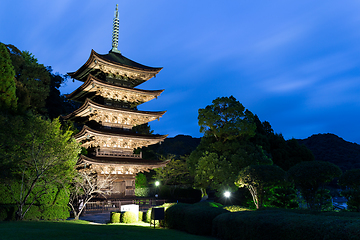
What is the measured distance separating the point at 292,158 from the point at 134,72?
3110 centimetres

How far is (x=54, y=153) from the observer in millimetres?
18141

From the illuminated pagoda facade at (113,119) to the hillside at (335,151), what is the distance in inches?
1945

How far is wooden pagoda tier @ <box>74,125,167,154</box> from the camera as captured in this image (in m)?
26.0

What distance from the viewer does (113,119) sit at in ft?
94.3

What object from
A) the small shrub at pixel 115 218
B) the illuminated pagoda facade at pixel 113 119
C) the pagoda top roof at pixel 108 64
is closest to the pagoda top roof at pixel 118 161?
the illuminated pagoda facade at pixel 113 119

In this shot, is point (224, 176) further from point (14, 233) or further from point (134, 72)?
point (14, 233)

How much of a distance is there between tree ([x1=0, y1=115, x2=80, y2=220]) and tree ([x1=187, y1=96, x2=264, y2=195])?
15.6 meters

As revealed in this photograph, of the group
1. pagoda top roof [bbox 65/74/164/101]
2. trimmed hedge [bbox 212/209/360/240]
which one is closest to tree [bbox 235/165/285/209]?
trimmed hedge [bbox 212/209/360/240]

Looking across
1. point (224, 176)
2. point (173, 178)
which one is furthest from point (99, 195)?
point (173, 178)

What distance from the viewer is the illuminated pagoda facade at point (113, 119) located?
26.2 meters

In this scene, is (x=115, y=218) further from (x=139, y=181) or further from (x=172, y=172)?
(x=172, y=172)

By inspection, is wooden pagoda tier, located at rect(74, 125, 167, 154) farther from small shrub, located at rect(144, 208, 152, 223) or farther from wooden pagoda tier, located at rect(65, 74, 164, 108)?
small shrub, located at rect(144, 208, 152, 223)

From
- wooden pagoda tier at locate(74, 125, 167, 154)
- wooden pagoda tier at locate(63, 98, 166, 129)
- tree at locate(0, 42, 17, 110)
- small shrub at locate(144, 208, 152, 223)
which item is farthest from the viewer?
wooden pagoda tier at locate(63, 98, 166, 129)

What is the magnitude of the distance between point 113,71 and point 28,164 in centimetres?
1459
